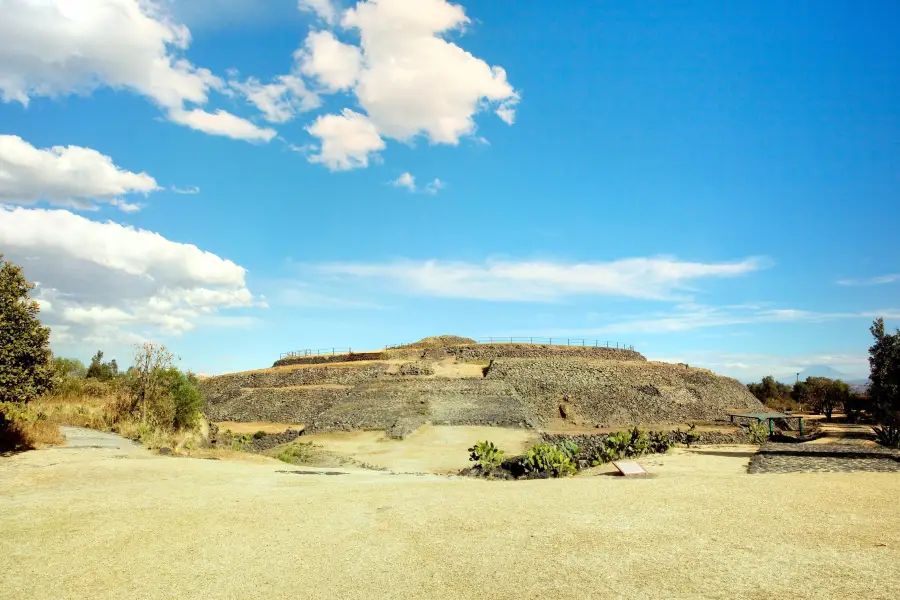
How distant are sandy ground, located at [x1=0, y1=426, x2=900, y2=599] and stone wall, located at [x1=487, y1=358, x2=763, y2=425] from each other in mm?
33889

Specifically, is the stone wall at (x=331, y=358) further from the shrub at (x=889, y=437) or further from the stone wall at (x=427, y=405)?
the shrub at (x=889, y=437)

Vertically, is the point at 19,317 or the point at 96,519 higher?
the point at 19,317

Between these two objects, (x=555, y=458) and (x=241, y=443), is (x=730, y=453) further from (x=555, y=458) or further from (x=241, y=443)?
(x=241, y=443)

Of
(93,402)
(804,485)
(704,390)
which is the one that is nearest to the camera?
(804,485)

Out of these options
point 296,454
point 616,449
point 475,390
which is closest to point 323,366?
point 475,390

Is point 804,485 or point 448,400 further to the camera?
point 448,400

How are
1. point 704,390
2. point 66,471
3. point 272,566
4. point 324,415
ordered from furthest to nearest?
point 704,390 < point 324,415 < point 66,471 < point 272,566

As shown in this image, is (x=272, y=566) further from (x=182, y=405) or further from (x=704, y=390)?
(x=704, y=390)

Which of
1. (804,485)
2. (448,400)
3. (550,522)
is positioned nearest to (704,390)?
(448,400)

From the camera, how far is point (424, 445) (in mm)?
32656

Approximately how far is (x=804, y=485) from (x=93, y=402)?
27.9 meters

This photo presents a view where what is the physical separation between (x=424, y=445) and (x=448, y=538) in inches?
979

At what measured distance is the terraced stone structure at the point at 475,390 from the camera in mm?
41750

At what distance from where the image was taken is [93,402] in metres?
25.1
